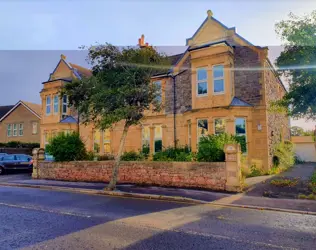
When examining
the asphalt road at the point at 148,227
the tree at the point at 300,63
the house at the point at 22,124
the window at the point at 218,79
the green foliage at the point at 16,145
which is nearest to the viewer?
the asphalt road at the point at 148,227

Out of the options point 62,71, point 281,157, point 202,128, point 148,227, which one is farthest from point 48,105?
point 148,227

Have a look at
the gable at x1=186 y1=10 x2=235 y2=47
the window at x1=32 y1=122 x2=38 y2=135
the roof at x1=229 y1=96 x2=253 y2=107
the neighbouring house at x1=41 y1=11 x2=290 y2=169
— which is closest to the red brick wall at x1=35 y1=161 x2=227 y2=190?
the neighbouring house at x1=41 y1=11 x2=290 y2=169

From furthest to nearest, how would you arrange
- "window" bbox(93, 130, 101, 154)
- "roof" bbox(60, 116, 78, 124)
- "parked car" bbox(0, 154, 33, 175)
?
"roof" bbox(60, 116, 78, 124) → "window" bbox(93, 130, 101, 154) → "parked car" bbox(0, 154, 33, 175)

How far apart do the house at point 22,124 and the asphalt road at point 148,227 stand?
28.6 m

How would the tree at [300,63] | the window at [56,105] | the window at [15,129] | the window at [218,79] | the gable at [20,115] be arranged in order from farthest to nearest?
the window at [15,129], the gable at [20,115], the window at [56,105], the window at [218,79], the tree at [300,63]

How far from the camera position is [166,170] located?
13.0m

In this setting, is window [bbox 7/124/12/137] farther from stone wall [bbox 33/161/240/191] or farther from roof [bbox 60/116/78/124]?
stone wall [bbox 33/161/240/191]

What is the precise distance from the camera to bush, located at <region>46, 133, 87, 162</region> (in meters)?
16.8

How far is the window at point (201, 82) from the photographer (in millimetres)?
17516

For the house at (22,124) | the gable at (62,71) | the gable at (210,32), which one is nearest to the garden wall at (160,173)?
the gable at (210,32)

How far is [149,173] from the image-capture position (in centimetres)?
1352

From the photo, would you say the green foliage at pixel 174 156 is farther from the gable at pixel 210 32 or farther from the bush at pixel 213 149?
the gable at pixel 210 32

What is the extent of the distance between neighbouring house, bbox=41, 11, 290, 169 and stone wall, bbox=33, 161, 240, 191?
259cm

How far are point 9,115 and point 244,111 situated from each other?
35251 millimetres
